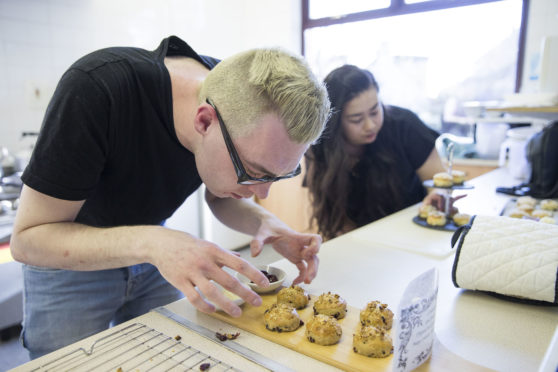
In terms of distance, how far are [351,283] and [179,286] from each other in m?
0.50

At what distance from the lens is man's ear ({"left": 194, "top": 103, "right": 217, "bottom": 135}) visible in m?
0.91

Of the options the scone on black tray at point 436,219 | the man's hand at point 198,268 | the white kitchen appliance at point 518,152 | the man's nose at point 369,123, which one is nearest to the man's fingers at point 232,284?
the man's hand at point 198,268

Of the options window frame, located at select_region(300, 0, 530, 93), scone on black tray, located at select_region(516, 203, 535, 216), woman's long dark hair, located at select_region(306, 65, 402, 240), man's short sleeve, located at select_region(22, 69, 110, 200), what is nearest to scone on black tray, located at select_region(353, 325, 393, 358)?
man's short sleeve, located at select_region(22, 69, 110, 200)

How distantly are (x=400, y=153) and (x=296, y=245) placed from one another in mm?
1128

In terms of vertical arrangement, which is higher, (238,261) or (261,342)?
(238,261)

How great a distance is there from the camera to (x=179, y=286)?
30.1 inches

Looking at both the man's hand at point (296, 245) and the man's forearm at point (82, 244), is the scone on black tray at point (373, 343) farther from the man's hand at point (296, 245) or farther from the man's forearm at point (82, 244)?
the man's forearm at point (82, 244)

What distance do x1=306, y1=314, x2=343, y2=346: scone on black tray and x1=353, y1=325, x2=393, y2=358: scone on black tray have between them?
40 millimetres

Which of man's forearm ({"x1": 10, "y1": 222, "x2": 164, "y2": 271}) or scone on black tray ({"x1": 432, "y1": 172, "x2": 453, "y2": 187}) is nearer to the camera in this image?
man's forearm ({"x1": 10, "y1": 222, "x2": 164, "y2": 271})

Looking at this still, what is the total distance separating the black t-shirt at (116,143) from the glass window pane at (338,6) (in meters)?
3.06

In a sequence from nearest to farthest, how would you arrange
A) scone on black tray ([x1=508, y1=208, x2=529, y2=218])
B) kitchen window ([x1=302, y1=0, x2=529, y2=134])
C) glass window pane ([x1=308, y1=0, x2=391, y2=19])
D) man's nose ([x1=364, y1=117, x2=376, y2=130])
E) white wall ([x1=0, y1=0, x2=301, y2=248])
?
scone on black tray ([x1=508, y1=208, x2=529, y2=218])
man's nose ([x1=364, y1=117, x2=376, y2=130])
white wall ([x1=0, y1=0, x2=301, y2=248])
kitchen window ([x1=302, y1=0, x2=529, y2=134])
glass window pane ([x1=308, y1=0, x2=391, y2=19])

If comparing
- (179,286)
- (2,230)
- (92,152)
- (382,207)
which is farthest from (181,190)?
(2,230)

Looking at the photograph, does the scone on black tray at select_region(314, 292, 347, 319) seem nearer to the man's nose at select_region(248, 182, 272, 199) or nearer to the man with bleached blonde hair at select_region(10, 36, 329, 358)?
the man with bleached blonde hair at select_region(10, 36, 329, 358)

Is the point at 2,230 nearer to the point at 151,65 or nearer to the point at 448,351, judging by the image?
the point at 151,65
